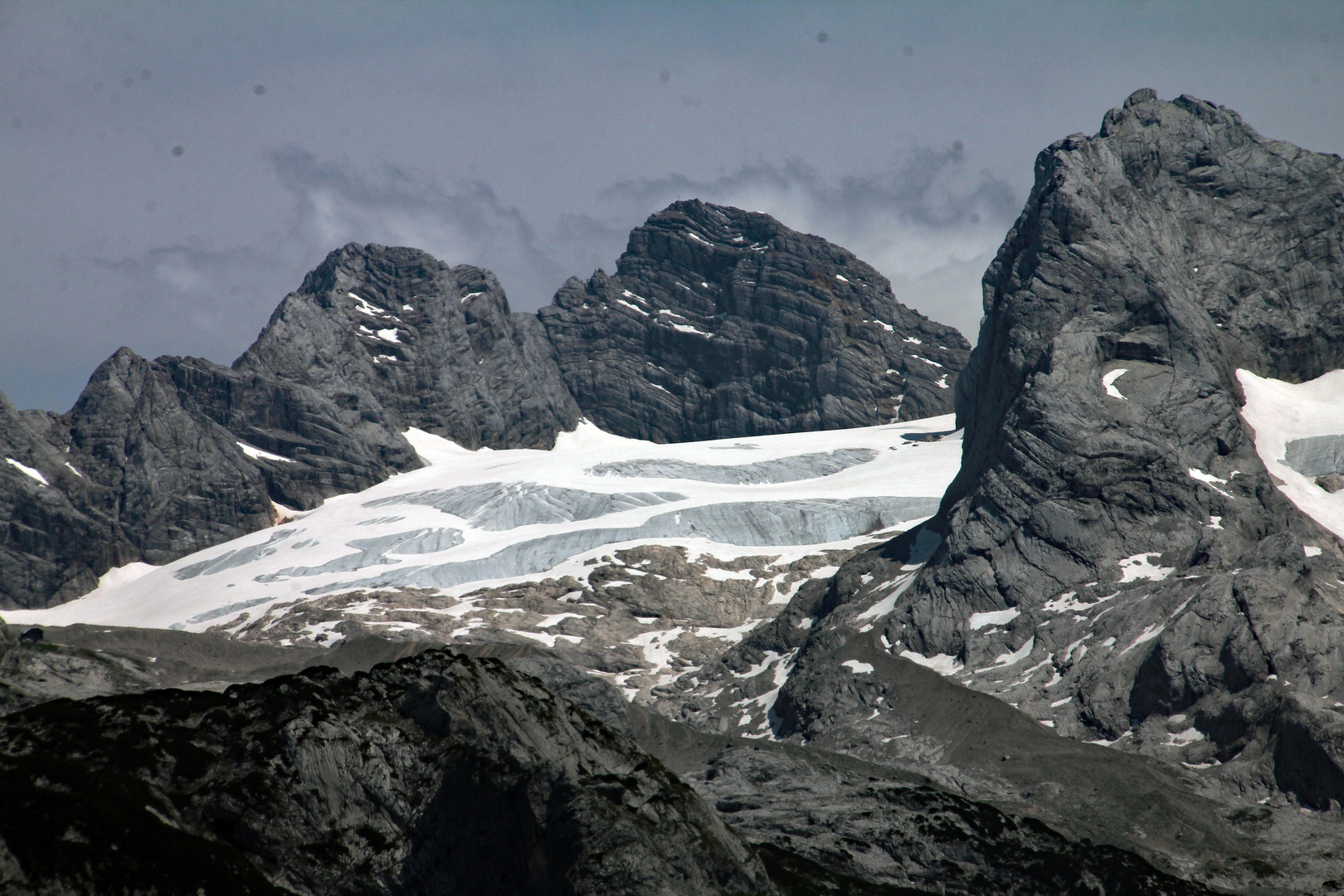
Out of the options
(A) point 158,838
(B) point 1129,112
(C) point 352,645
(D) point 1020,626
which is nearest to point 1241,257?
(B) point 1129,112

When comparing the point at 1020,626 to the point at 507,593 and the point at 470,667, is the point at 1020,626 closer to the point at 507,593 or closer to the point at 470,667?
the point at 470,667

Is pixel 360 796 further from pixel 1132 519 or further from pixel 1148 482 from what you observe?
pixel 1148 482

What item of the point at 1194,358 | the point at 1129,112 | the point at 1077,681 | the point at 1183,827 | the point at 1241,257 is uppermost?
the point at 1129,112

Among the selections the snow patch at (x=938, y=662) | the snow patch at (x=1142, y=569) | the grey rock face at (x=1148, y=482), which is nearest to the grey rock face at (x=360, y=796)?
the grey rock face at (x=1148, y=482)

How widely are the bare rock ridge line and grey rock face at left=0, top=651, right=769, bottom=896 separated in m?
49.2

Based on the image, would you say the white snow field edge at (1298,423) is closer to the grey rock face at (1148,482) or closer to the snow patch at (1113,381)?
the grey rock face at (1148,482)

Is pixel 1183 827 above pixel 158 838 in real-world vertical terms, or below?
below

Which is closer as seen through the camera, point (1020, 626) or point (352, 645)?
point (1020, 626)

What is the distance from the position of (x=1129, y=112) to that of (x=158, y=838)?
190m

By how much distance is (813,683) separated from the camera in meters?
129

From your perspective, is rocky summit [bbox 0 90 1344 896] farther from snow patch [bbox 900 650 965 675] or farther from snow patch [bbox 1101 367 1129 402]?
snow patch [bbox 900 650 965 675]

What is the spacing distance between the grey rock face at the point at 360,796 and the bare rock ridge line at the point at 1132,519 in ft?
161

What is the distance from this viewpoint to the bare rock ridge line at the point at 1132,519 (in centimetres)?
10875

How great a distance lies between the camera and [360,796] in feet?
209
